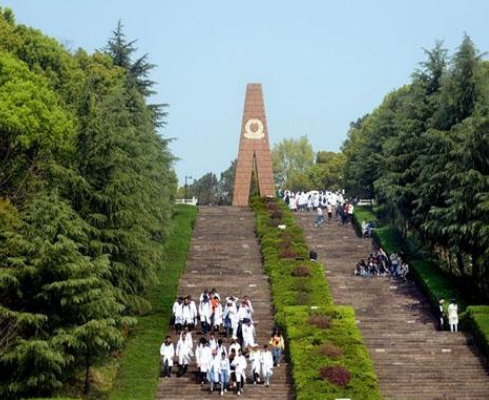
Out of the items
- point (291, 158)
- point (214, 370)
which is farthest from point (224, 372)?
point (291, 158)

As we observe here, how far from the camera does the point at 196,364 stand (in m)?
25.2

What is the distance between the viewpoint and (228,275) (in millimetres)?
35250

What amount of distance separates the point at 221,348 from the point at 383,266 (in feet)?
44.5

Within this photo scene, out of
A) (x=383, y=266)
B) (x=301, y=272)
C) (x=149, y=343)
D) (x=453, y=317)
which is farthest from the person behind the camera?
(x=383, y=266)

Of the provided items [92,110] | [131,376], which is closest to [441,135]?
[92,110]

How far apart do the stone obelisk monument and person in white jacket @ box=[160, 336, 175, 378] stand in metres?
31.1

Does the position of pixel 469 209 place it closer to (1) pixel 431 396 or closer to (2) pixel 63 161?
(1) pixel 431 396

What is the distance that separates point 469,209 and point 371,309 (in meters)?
4.33

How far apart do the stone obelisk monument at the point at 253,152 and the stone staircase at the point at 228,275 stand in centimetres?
507

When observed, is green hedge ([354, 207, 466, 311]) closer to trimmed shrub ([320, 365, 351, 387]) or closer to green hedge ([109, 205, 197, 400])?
trimmed shrub ([320, 365, 351, 387])

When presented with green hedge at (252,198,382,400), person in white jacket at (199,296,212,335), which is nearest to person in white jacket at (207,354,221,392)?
green hedge at (252,198,382,400)

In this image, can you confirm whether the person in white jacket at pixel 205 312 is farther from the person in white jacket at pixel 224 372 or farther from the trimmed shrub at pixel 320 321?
the person in white jacket at pixel 224 372

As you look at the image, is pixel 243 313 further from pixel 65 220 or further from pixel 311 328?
pixel 65 220

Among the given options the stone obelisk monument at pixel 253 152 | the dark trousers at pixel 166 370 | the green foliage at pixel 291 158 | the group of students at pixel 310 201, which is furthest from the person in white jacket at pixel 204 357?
the green foliage at pixel 291 158
